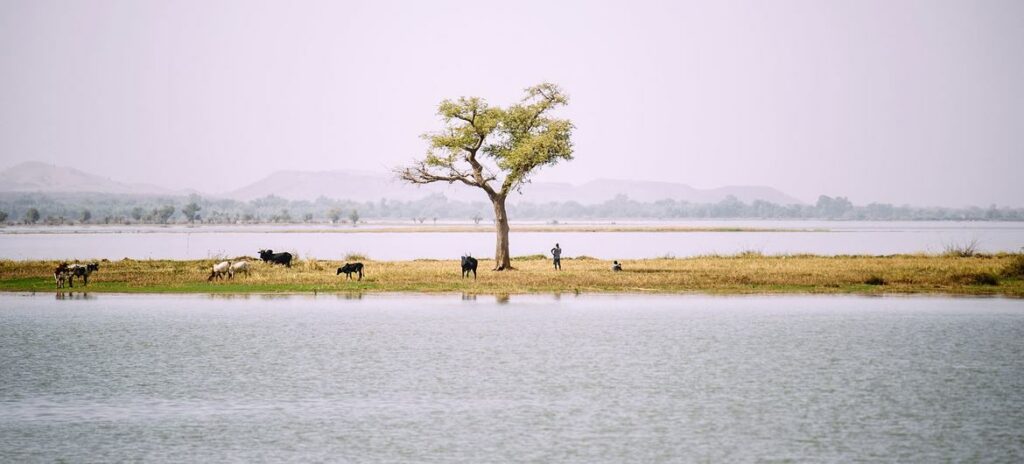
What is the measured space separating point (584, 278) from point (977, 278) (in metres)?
22.3

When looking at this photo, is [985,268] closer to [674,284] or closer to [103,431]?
[674,284]

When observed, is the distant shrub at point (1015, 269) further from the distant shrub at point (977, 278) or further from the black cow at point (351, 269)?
the black cow at point (351, 269)

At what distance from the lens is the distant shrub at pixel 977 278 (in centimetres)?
5391

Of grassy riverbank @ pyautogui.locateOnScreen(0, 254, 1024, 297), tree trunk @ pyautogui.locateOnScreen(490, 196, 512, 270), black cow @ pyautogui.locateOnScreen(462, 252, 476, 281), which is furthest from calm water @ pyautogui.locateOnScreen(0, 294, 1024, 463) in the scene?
tree trunk @ pyautogui.locateOnScreen(490, 196, 512, 270)

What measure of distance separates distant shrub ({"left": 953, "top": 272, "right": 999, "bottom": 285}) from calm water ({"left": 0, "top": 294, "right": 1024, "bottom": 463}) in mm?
10119

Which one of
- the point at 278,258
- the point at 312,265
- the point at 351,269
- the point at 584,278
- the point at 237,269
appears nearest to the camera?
the point at 584,278

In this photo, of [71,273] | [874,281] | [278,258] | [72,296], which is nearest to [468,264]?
[278,258]

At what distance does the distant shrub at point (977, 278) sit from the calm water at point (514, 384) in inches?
398

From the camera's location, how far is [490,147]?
210 feet

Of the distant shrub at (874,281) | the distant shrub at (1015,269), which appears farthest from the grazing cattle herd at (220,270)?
the distant shrub at (1015,269)

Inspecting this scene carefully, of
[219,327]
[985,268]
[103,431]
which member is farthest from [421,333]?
[985,268]

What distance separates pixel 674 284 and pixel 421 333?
858 inches

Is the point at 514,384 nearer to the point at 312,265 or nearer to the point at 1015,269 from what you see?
the point at 312,265

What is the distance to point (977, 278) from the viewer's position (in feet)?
179
